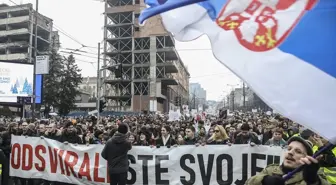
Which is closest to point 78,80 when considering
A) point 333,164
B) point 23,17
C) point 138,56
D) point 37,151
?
point 138,56

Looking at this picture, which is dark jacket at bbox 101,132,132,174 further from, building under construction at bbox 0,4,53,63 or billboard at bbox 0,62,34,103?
building under construction at bbox 0,4,53,63

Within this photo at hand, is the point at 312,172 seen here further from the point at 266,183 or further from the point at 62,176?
the point at 62,176

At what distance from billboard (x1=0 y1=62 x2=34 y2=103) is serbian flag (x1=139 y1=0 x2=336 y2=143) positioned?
103ft

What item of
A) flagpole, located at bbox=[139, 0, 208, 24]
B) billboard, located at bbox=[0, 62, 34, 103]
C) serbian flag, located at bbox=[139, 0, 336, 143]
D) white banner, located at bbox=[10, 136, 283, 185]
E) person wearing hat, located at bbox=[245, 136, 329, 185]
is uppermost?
billboard, located at bbox=[0, 62, 34, 103]

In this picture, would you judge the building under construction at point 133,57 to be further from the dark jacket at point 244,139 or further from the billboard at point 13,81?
Answer: the dark jacket at point 244,139

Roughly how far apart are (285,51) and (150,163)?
16.7ft

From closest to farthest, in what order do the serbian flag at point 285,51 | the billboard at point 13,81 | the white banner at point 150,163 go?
the serbian flag at point 285,51 → the white banner at point 150,163 → the billboard at point 13,81

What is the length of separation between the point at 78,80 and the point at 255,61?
63.7 meters

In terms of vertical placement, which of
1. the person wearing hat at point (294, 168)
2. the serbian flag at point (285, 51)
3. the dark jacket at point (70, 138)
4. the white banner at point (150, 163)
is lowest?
the white banner at point (150, 163)

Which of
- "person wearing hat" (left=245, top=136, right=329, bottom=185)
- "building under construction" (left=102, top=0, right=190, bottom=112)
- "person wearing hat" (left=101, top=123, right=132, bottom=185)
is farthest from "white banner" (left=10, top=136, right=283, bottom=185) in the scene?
"building under construction" (left=102, top=0, right=190, bottom=112)

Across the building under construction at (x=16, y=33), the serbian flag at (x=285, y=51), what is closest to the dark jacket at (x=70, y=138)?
the serbian flag at (x=285, y=51)

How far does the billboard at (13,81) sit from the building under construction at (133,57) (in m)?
34.9

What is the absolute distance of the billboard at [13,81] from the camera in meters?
31.8

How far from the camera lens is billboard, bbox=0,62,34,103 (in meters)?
31.8
